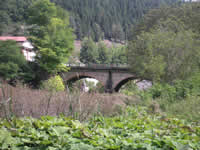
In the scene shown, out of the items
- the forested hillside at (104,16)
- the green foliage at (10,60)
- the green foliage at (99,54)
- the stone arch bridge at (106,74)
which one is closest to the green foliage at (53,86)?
the green foliage at (10,60)

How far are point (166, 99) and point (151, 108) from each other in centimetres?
283

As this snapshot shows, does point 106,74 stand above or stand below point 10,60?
below

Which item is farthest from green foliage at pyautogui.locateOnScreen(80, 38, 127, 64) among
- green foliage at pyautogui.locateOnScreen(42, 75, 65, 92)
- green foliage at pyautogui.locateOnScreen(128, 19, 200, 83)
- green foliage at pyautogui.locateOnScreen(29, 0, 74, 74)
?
green foliage at pyautogui.locateOnScreen(42, 75, 65, 92)

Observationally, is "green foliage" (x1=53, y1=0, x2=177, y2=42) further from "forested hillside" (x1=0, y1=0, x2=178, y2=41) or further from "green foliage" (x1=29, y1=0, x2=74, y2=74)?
"green foliage" (x1=29, y1=0, x2=74, y2=74)

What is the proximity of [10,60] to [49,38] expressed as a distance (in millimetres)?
5039

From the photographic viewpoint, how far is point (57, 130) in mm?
2885

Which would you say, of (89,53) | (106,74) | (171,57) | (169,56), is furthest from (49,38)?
(89,53)

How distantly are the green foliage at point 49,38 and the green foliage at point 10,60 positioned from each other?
2267mm

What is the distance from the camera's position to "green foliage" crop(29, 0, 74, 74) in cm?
2762

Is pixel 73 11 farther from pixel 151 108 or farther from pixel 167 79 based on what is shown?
pixel 151 108

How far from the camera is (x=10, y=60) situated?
26.2m

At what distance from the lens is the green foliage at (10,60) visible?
2478 cm

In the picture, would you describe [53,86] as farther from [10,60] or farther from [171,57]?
[10,60]

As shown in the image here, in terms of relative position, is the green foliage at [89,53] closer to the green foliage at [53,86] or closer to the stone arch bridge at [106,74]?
the stone arch bridge at [106,74]
